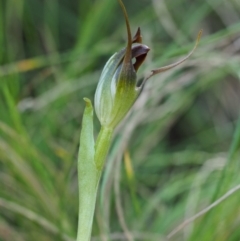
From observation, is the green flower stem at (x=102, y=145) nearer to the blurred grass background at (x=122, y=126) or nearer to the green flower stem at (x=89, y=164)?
the green flower stem at (x=89, y=164)

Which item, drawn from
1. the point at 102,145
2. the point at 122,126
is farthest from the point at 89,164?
the point at 122,126

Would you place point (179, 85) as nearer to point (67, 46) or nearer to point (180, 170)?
point (180, 170)

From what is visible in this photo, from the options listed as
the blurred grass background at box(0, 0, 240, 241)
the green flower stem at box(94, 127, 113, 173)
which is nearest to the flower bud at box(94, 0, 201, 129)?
the green flower stem at box(94, 127, 113, 173)

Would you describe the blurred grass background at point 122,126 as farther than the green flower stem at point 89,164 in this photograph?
Yes

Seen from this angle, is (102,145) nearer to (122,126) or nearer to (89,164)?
(89,164)

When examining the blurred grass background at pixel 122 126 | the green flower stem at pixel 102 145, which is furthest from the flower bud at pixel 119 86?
the blurred grass background at pixel 122 126

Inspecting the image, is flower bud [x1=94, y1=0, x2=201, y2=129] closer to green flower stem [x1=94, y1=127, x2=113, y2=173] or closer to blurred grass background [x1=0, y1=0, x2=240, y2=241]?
green flower stem [x1=94, y1=127, x2=113, y2=173]

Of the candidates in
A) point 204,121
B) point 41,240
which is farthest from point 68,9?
point 41,240
